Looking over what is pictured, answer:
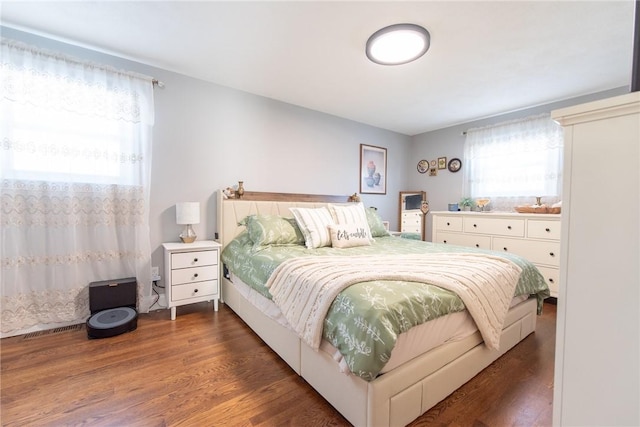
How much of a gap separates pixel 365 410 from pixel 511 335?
4.54 feet

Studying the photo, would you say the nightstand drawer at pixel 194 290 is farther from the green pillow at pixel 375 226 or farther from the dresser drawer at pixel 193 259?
the green pillow at pixel 375 226

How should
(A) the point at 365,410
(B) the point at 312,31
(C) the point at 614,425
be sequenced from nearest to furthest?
(C) the point at 614,425 < (A) the point at 365,410 < (B) the point at 312,31

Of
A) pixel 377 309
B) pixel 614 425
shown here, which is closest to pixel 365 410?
pixel 377 309

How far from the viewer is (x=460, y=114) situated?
12.0 feet

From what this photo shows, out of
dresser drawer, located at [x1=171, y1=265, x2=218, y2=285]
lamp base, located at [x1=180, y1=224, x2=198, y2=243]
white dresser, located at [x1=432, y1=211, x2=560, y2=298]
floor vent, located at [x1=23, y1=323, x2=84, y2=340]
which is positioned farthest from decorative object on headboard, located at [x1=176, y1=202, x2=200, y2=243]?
white dresser, located at [x1=432, y1=211, x2=560, y2=298]

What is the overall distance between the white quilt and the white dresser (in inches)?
55.2

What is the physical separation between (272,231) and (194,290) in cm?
91

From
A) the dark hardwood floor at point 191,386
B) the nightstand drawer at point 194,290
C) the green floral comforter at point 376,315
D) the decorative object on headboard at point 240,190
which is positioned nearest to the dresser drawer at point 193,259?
the nightstand drawer at point 194,290

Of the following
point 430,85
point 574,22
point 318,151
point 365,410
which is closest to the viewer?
point 365,410

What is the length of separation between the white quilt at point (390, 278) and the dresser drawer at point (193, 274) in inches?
40.9

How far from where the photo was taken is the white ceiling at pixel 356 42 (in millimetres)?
1719

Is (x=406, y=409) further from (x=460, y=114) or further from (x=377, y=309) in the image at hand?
(x=460, y=114)

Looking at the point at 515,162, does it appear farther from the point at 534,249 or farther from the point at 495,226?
the point at 534,249

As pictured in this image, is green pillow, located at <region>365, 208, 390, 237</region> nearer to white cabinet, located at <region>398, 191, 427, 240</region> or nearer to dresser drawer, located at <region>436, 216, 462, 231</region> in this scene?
dresser drawer, located at <region>436, 216, 462, 231</region>
